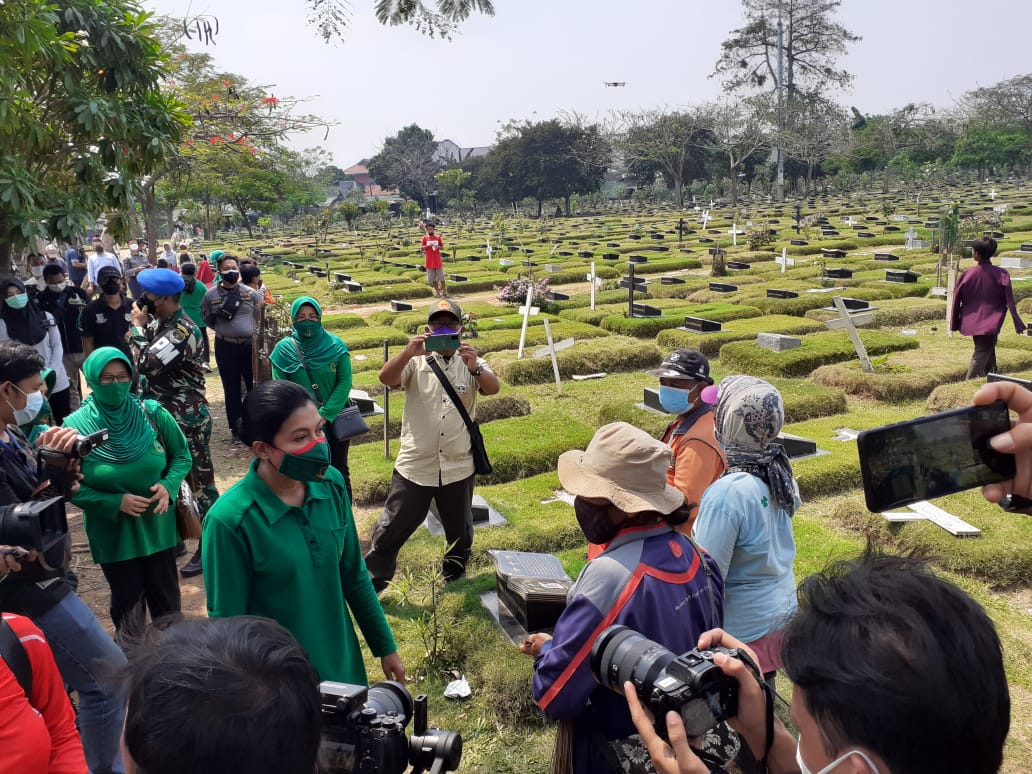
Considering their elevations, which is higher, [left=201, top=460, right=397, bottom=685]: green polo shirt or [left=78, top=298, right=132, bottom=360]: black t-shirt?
[left=78, top=298, right=132, bottom=360]: black t-shirt

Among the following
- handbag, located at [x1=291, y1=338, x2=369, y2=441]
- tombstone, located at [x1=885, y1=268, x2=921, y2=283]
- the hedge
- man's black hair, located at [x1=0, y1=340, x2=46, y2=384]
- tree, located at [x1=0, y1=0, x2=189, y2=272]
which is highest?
tree, located at [x1=0, y1=0, x2=189, y2=272]

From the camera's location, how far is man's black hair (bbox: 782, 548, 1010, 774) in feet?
4.09

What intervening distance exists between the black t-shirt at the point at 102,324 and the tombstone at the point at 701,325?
7533 mm

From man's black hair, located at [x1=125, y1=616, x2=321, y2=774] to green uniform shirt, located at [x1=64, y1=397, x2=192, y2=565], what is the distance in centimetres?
243

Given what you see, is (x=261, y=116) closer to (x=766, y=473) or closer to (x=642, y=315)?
(x=642, y=315)

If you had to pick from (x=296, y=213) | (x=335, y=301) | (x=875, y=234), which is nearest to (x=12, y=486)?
(x=335, y=301)

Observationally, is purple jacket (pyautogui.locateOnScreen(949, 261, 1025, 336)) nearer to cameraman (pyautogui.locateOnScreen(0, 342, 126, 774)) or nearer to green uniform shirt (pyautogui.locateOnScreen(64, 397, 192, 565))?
green uniform shirt (pyautogui.locateOnScreen(64, 397, 192, 565))

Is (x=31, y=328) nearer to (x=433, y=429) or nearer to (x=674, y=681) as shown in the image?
(x=433, y=429)

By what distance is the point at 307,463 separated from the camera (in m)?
2.56

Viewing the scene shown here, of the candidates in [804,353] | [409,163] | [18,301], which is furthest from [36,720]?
[409,163]

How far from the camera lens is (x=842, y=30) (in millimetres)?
59406

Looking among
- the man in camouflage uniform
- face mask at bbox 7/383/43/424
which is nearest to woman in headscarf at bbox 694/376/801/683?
face mask at bbox 7/383/43/424

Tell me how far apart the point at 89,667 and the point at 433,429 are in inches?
82.2

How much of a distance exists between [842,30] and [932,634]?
67631 millimetres
